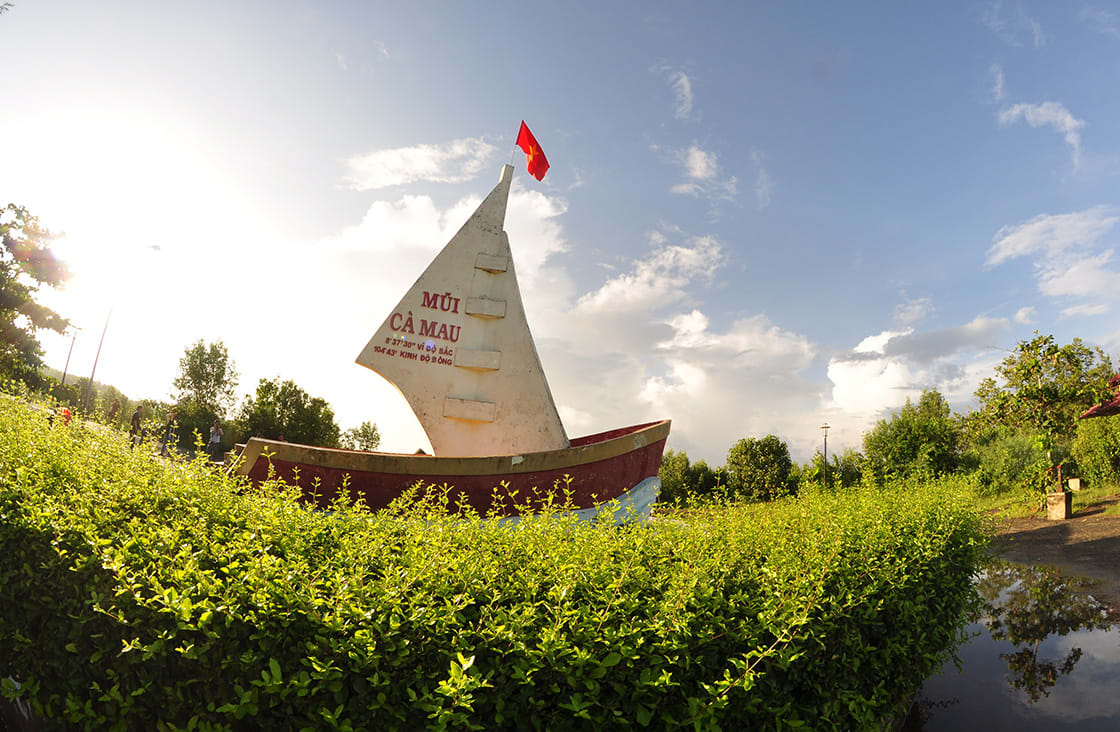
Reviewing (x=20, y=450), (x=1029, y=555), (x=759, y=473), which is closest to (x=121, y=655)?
(x=20, y=450)

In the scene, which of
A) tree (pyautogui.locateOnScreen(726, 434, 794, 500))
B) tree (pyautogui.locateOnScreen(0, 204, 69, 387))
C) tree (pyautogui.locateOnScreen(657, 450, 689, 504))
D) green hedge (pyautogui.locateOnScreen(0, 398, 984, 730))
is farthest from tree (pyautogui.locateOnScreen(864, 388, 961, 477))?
tree (pyautogui.locateOnScreen(0, 204, 69, 387))

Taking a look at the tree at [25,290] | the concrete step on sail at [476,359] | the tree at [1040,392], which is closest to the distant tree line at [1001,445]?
the tree at [1040,392]

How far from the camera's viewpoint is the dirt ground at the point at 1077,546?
416 inches

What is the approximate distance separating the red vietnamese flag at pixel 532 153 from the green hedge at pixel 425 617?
27.9ft

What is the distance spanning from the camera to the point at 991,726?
5953mm

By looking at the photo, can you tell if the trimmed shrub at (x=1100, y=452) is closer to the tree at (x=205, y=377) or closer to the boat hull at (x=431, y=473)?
the boat hull at (x=431, y=473)

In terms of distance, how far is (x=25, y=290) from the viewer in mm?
26781

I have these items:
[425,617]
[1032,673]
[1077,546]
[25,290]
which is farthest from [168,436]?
[1077,546]

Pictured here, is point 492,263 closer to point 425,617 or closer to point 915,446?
point 425,617

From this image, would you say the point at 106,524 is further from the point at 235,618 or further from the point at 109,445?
the point at 109,445

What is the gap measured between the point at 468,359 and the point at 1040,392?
20.3m

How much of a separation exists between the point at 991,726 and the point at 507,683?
5.83 metres

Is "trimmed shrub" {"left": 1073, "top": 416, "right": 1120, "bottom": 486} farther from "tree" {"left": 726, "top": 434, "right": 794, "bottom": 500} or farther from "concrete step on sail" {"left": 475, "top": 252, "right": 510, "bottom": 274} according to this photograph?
"concrete step on sail" {"left": 475, "top": 252, "right": 510, "bottom": 274}

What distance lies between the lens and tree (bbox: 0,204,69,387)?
83.9 feet
